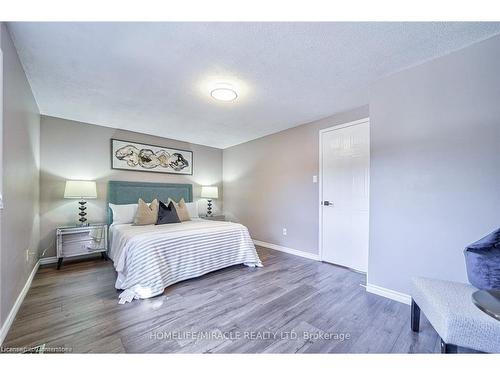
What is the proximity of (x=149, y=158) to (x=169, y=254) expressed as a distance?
95.5 inches

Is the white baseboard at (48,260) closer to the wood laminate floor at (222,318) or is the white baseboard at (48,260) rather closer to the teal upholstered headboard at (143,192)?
the wood laminate floor at (222,318)

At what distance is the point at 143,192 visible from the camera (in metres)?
3.88

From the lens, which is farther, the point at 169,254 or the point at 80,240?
the point at 80,240

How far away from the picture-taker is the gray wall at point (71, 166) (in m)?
3.06

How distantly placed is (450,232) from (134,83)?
330cm

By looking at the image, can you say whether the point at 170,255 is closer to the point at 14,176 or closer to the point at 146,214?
the point at 146,214

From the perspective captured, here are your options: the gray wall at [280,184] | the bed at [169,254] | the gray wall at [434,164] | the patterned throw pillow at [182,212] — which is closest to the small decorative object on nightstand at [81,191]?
the bed at [169,254]

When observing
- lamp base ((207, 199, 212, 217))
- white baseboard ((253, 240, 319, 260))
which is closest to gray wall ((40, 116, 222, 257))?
lamp base ((207, 199, 212, 217))

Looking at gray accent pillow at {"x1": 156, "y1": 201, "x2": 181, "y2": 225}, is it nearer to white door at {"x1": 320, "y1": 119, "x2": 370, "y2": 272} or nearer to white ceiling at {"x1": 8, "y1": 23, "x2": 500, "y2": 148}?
white ceiling at {"x1": 8, "y1": 23, "x2": 500, "y2": 148}

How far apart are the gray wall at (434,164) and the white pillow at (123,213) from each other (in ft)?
11.4

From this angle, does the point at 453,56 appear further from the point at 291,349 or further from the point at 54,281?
the point at 54,281

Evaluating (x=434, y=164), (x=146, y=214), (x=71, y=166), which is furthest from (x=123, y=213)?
(x=434, y=164)

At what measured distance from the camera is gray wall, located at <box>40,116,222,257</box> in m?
3.06

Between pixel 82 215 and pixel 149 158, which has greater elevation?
pixel 149 158
